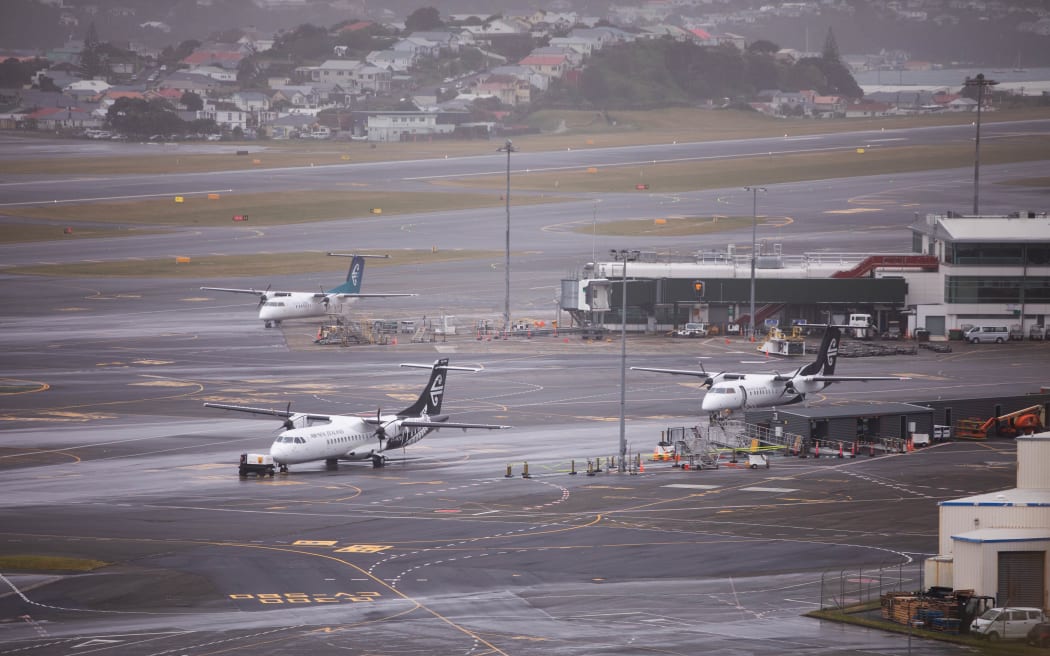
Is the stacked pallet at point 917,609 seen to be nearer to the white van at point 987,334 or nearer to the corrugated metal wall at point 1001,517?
the corrugated metal wall at point 1001,517

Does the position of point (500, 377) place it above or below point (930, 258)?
below

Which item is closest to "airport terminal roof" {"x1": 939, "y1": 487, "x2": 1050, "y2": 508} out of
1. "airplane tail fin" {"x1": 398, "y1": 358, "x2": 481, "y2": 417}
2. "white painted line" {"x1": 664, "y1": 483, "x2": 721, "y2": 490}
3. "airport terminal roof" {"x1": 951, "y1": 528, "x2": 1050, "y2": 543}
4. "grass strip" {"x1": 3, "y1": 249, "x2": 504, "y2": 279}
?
"airport terminal roof" {"x1": 951, "y1": 528, "x2": 1050, "y2": 543}

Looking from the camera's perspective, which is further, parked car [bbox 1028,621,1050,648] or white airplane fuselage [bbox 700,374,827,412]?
white airplane fuselage [bbox 700,374,827,412]

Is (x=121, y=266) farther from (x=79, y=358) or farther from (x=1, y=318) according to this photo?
(x=79, y=358)

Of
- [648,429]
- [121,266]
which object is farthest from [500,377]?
[121,266]

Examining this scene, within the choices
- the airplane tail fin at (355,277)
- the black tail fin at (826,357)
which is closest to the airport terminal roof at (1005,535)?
the black tail fin at (826,357)

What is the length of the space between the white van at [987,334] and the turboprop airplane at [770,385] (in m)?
37.6

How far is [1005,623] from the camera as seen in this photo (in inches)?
1929

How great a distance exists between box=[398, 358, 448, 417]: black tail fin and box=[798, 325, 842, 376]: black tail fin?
76.3 ft

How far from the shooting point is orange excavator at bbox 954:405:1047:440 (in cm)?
9006

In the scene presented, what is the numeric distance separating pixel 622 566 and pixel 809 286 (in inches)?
3083

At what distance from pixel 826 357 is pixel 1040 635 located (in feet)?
151

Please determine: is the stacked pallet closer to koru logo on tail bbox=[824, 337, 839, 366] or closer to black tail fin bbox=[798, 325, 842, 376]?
black tail fin bbox=[798, 325, 842, 376]

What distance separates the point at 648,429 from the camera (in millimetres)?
90438
